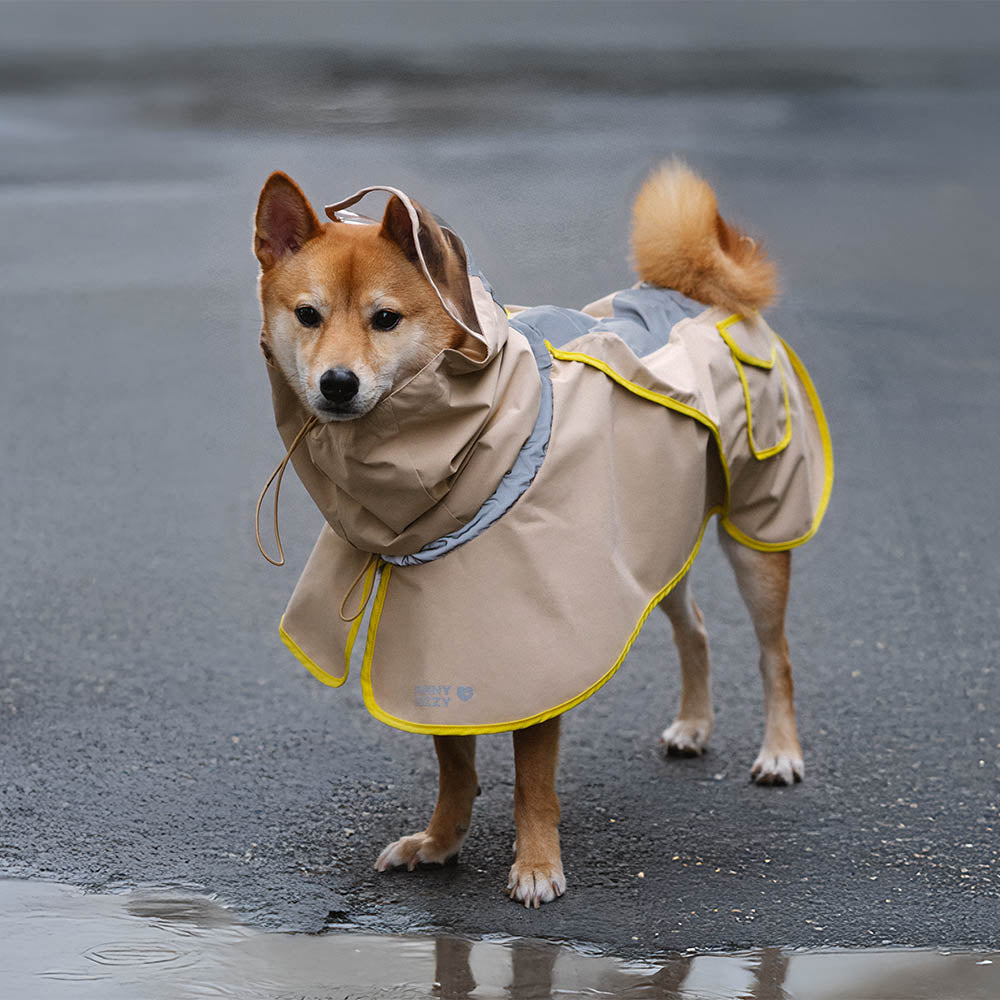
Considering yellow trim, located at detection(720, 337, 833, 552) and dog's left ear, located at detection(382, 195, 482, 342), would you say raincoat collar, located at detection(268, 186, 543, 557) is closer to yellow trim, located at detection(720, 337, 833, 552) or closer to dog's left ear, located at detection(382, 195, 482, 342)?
dog's left ear, located at detection(382, 195, 482, 342)

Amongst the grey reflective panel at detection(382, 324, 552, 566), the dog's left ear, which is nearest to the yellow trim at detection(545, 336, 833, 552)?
the grey reflective panel at detection(382, 324, 552, 566)

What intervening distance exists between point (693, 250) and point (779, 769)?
155cm

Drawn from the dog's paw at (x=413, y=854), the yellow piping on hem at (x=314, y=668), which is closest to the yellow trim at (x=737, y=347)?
the yellow piping on hem at (x=314, y=668)

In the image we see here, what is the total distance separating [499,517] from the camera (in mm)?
3434

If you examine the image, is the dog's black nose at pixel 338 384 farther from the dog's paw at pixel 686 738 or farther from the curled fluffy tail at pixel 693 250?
the dog's paw at pixel 686 738

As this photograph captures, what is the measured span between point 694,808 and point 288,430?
1.63 meters

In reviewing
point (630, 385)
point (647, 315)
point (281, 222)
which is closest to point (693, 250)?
point (647, 315)

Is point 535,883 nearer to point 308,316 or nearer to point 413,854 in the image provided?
point 413,854

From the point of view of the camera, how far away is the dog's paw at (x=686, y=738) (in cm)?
447

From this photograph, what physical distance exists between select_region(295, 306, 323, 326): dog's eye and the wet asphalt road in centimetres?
139

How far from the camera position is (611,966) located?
324 centimetres

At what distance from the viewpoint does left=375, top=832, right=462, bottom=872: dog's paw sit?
12.2 feet

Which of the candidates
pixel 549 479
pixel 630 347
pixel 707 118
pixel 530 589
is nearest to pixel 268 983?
pixel 530 589

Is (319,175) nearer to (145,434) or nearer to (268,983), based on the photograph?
(145,434)
